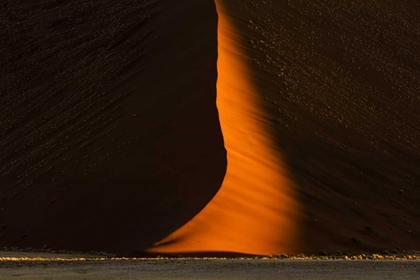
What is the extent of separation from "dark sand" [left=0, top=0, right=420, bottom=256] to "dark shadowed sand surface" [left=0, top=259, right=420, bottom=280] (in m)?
1.89

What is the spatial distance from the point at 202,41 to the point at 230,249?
7.70 m

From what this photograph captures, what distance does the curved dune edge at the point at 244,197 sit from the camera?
49.9ft

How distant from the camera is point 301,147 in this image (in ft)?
61.9

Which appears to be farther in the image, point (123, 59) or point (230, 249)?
point (123, 59)

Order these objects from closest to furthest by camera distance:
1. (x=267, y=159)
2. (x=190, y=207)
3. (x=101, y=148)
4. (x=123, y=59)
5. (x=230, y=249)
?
1. (x=230, y=249)
2. (x=190, y=207)
3. (x=267, y=159)
4. (x=101, y=148)
5. (x=123, y=59)

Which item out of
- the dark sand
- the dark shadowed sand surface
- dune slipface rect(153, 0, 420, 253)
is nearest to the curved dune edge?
dune slipface rect(153, 0, 420, 253)

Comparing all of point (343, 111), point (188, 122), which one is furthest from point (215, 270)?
point (343, 111)

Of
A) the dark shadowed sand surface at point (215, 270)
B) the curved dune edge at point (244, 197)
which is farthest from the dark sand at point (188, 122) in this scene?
the dark shadowed sand surface at point (215, 270)

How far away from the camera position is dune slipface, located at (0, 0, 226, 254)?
16.8 metres

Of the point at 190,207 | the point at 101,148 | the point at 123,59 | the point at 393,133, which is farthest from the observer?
the point at 123,59

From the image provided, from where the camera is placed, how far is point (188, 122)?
60.6ft

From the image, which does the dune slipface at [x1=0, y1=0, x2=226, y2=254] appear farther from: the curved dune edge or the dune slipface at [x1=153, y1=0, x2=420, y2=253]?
the dune slipface at [x1=153, y1=0, x2=420, y2=253]

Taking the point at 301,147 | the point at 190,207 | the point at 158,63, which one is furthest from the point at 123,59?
the point at 190,207

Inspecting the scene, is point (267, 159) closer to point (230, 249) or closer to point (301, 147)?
point (301, 147)
